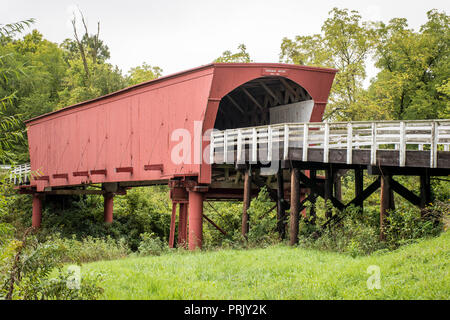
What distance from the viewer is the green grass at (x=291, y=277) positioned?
340 inches

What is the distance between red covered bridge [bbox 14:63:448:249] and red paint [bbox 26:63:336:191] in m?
0.04

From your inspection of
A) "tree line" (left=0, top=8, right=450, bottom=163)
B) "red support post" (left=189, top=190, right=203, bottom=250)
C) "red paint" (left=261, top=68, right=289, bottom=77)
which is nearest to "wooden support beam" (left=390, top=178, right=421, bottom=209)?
"red paint" (left=261, top=68, right=289, bottom=77)

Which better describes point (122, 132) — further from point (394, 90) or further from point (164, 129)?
point (394, 90)

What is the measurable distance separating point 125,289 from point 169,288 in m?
0.78

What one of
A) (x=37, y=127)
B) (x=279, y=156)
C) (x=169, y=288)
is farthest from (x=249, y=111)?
(x=169, y=288)

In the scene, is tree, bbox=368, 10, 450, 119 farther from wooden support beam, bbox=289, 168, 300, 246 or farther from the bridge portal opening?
wooden support beam, bbox=289, 168, 300, 246

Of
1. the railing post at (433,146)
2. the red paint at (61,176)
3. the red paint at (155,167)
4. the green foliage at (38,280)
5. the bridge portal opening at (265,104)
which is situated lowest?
the green foliage at (38,280)

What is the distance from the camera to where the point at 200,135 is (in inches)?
734

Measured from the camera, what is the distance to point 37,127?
31688 millimetres

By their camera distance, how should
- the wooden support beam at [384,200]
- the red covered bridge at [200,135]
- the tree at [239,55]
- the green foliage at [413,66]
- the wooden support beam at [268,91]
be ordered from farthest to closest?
the tree at [239,55] < the green foliage at [413,66] < the wooden support beam at [268,91] < the red covered bridge at [200,135] < the wooden support beam at [384,200]

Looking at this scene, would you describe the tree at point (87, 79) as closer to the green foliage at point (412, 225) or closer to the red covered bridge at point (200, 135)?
the red covered bridge at point (200, 135)

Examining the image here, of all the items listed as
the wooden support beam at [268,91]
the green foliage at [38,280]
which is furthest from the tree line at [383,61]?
the green foliage at [38,280]

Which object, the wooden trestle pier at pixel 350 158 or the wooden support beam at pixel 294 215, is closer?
the wooden trestle pier at pixel 350 158

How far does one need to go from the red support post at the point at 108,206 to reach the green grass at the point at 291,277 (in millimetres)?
19981
